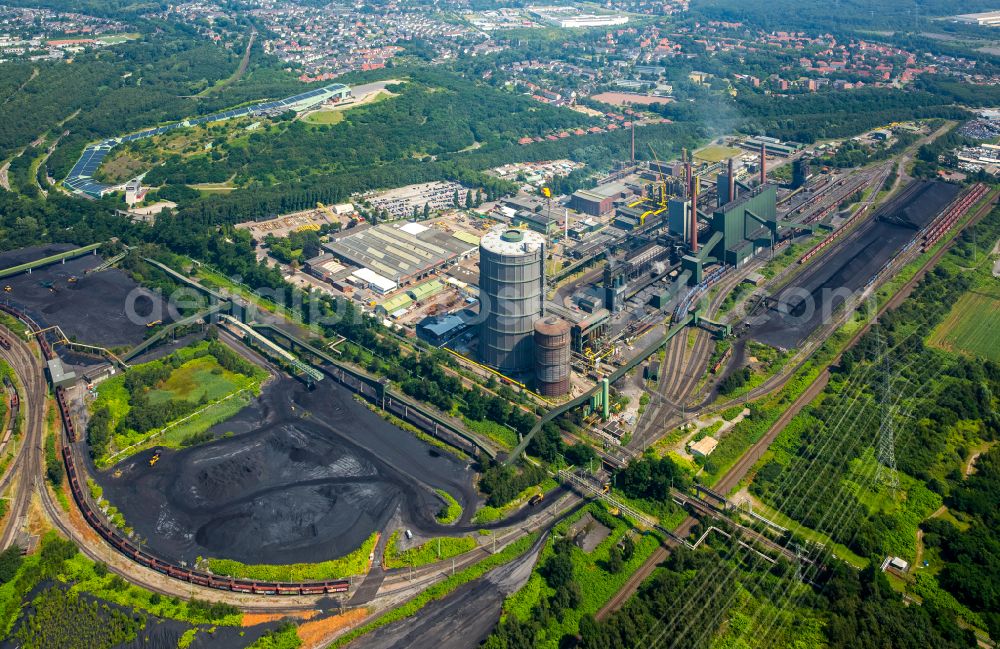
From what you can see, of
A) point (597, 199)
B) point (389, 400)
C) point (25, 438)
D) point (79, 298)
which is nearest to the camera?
point (25, 438)

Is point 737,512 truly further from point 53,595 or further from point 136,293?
point 136,293

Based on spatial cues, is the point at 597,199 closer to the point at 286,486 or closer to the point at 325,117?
the point at 325,117

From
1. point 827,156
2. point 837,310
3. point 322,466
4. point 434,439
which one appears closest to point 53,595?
point 322,466

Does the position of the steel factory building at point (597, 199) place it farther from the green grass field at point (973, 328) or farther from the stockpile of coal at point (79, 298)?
the stockpile of coal at point (79, 298)

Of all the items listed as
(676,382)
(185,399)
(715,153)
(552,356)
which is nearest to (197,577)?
(185,399)

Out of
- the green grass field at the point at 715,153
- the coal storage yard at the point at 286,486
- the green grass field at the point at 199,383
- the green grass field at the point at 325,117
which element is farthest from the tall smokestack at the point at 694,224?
the green grass field at the point at 325,117

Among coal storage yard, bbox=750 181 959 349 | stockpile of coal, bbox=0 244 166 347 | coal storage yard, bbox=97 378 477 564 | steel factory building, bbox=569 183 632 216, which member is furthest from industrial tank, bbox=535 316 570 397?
steel factory building, bbox=569 183 632 216
